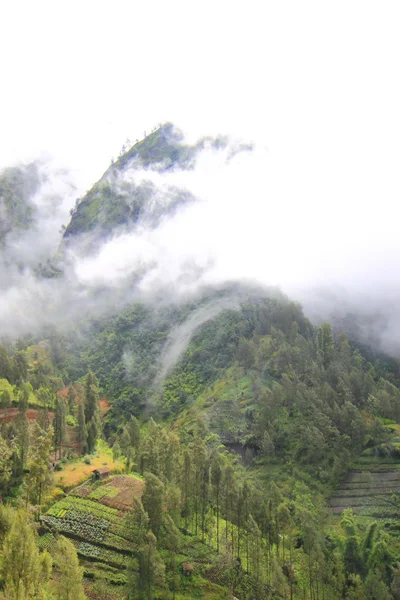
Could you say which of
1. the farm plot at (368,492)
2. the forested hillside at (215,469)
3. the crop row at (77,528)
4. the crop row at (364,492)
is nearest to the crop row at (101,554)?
the forested hillside at (215,469)

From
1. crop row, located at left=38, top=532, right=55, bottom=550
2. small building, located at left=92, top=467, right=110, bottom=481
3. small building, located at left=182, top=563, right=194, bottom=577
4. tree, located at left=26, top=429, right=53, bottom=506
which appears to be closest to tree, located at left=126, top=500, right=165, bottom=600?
small building, located at left=182, top=563, right=194, bottom=577

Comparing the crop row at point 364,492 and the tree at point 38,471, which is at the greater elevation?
the crop row at point 364,492

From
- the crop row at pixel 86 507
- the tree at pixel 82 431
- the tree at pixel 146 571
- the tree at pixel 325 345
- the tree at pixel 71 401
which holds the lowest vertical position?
the tree at pixel 146 571

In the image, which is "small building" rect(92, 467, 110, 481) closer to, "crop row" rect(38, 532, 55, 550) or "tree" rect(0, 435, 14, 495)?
"tree" rect(0, 435, 14, 495)

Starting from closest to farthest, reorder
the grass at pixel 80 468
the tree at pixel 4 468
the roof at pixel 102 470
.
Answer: the tree at pixel 4 468
the grass at pixel 80 468
the roof at pixel 102 470

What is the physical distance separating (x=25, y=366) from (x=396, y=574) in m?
86.8

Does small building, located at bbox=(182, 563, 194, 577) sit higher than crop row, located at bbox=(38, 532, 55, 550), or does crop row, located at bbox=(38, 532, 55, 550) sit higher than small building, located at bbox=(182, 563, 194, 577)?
crop row, located at bbox=(38, 532, 55, 550)

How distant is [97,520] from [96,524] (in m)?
0.70

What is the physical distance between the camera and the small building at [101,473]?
60891 mm

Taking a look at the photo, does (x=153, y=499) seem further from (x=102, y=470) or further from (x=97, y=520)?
(x=102, y=470)

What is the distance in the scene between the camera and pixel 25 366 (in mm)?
103875

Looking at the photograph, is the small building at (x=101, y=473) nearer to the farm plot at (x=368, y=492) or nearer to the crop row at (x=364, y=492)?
the farm plot at (x=368, y=492)

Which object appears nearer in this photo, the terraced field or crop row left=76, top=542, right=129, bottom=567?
crop row left=76, top=542, right=129, bottom=567

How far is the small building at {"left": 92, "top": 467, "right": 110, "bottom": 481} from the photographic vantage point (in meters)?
60.9
